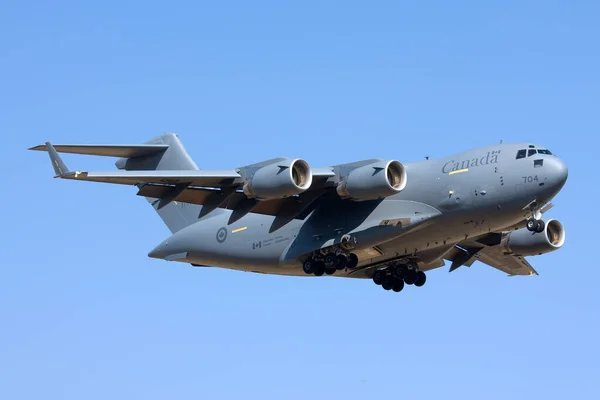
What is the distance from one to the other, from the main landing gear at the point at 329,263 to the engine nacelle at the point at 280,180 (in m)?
2.09

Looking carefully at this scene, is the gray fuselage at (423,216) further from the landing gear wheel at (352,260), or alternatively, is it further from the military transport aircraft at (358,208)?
the landing gear wheel at (352,260)

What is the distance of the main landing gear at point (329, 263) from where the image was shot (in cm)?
2295

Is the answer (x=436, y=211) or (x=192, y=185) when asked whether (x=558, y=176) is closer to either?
(x=436, y=211)

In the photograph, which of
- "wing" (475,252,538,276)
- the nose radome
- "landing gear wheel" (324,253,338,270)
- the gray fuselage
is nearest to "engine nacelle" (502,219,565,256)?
"wing" (475,252,538,276)

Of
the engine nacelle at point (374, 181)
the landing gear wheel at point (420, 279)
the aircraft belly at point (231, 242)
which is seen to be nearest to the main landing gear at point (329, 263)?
the aircraft belly at point (231, 242)

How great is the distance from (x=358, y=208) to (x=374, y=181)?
1.33m

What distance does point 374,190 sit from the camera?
21.6m

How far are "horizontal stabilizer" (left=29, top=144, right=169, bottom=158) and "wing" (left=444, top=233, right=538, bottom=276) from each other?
7.10 metres

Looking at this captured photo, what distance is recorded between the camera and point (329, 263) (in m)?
23.0

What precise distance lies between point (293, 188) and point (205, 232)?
441 centimetres

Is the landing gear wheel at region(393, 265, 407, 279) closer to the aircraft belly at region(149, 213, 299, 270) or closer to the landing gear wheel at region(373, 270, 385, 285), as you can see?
the landing gear wheel at region(373, 270, 385, 285)

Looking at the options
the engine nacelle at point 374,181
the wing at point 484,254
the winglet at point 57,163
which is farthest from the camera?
the wing at point 484,254

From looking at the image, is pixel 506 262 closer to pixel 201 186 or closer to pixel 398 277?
pixel 398 277

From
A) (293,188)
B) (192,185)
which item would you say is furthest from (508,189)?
(192,185)
